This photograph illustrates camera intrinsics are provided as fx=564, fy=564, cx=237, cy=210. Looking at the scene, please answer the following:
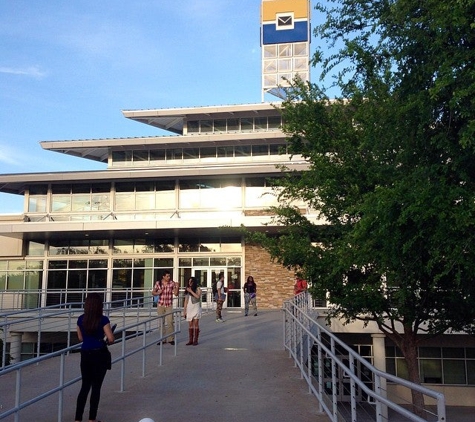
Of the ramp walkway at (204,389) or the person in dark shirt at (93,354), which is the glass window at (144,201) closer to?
the ramp walkway at (204,389)

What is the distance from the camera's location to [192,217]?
31500 mm

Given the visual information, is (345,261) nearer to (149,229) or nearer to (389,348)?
(389,348)

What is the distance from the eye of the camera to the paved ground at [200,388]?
7676mm

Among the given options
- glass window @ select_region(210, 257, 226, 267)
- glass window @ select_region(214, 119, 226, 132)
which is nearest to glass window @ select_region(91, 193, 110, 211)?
glass window @ select_region(210, 257, 226, 267)

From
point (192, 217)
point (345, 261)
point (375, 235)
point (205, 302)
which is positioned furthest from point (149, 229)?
point (375, 235)

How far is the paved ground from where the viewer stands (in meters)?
7.68

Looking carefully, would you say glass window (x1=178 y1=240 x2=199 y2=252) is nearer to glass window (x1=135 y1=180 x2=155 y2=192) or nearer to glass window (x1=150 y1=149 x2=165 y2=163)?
glass window (x1=135 y1=180 x2=155 y2=192)

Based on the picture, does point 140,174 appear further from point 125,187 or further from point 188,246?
point 188,246

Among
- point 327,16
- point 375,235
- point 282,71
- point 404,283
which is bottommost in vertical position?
point 404,283

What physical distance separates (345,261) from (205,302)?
66.5ft

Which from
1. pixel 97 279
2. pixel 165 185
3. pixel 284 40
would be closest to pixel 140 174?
pixel 165 185

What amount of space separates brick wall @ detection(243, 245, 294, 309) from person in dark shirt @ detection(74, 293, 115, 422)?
920 inches

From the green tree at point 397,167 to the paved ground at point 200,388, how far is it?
2.56 meters

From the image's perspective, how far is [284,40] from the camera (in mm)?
39312
